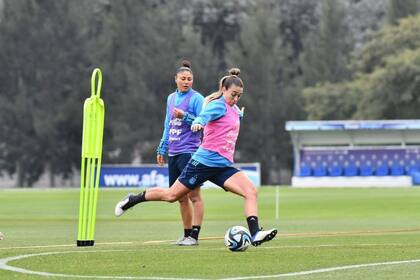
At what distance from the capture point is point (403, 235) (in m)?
17.4

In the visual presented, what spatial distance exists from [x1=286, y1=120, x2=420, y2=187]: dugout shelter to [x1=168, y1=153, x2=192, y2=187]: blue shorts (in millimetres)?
44321

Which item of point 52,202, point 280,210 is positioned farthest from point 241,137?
point 280,210

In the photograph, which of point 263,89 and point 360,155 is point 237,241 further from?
point 263,89

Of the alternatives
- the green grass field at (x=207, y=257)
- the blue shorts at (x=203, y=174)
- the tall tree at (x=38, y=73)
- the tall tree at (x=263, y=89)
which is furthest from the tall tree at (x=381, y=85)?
the blue shorts at (x=203, y=174)

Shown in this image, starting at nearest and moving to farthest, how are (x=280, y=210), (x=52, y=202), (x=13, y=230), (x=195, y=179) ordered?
(x=195, y=179) < (x=13, y=230) < (x=280, y=210) < (x=52, y=202)

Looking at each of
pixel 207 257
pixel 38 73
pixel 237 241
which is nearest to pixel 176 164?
pixel 237 241

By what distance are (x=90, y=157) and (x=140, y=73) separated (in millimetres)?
69894

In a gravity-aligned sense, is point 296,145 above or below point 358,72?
below

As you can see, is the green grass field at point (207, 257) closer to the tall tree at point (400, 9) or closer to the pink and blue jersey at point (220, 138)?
the pink and blue jersey at point (220, 138)

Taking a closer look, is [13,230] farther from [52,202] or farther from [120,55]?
[120,55]

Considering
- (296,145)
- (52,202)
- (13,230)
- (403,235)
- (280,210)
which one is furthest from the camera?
(296,145)

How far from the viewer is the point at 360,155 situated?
60.2m

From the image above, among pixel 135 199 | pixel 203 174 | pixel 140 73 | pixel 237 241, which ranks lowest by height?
pixel 237 241

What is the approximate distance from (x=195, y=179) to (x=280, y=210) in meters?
19.3
